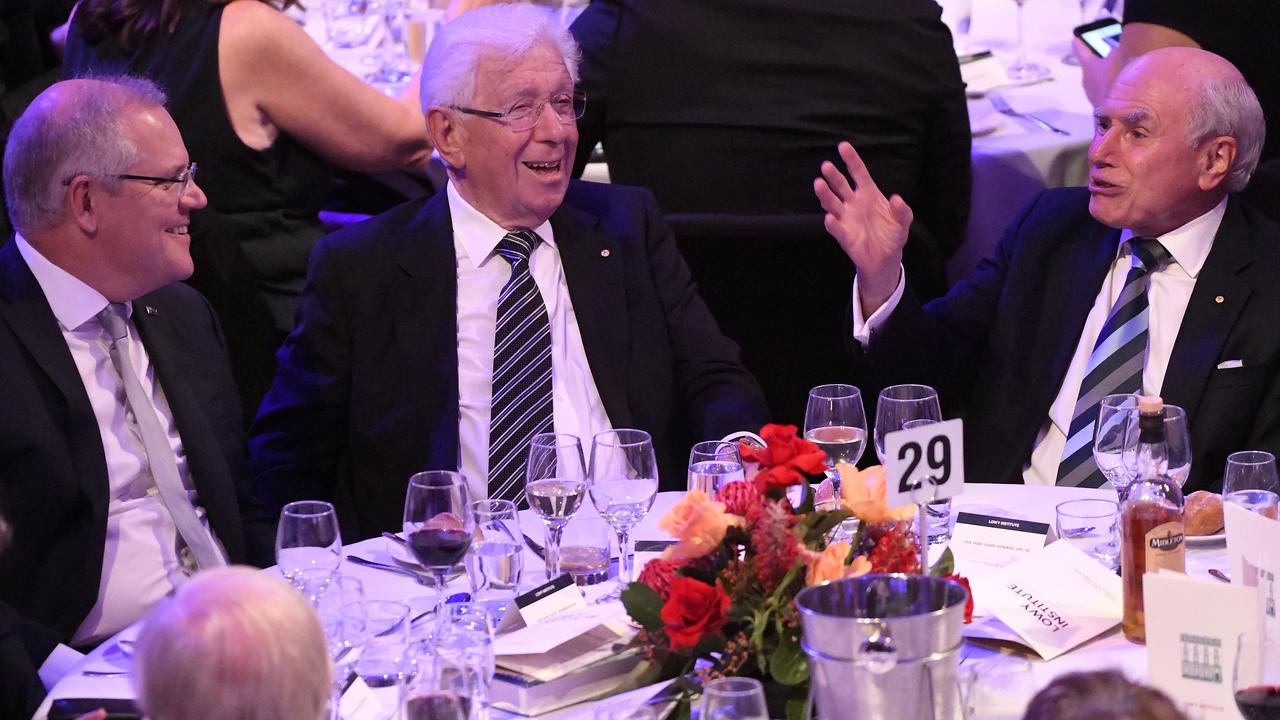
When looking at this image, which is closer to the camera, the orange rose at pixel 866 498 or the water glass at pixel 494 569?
the orange rose at pixel 866 498

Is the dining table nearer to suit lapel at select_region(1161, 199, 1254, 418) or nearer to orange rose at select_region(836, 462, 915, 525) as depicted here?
orange rose at select_region(836, 462, 915, 525)

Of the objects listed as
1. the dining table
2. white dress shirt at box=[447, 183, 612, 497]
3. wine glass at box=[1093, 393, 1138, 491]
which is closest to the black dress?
white dress shirt at box=[447, 183, 612, 497]

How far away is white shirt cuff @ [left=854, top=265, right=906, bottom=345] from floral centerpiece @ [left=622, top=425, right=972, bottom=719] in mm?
1554

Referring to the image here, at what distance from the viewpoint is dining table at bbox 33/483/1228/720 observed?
6.65ft

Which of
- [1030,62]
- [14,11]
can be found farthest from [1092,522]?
[14,11]

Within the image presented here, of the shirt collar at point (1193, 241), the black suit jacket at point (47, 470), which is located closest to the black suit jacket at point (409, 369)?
the black suit jacket at point (47, 470)

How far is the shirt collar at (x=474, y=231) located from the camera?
11.9 feet

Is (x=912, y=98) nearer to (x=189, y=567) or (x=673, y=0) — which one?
(x=673, y=0)

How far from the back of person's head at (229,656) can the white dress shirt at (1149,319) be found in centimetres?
→ 218

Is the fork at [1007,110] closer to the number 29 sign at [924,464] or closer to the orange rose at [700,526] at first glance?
the number 29 sign at [924,464]

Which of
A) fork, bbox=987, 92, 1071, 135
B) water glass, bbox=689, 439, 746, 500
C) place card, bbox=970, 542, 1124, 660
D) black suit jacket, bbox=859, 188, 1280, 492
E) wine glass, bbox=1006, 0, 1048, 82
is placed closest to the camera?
place card, bbox=970, 542, 1124, 660

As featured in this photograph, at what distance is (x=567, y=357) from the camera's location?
Answer: 144 inches

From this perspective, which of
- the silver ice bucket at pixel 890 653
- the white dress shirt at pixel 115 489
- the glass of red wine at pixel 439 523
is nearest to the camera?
the silver ice bucket at pixel 890 653

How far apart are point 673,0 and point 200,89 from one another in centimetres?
128
